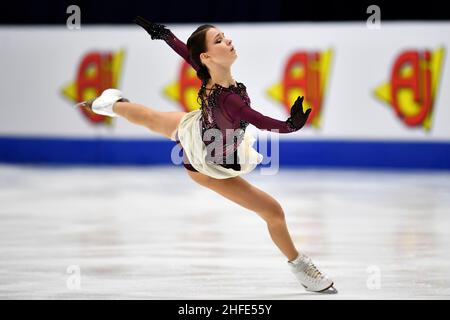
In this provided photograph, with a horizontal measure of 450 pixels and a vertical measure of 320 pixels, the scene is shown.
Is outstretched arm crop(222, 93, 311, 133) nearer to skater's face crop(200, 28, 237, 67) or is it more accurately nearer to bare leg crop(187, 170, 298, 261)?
skater's face crop(200, 28, 237, 67)

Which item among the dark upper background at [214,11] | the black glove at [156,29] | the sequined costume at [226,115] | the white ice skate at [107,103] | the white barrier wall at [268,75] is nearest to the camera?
the sequined costume at [226,115]

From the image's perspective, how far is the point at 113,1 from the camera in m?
10.7

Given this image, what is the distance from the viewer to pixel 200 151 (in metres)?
4.08

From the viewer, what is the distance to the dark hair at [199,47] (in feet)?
13.3

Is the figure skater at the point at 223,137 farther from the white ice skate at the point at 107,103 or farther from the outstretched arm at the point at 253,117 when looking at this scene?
the white ice skate at the point at 107,103

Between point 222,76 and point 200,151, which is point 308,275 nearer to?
point 200,151

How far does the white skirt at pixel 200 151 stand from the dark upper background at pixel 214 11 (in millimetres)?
5826

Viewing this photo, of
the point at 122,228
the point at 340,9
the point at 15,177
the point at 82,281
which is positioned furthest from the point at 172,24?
the point at 82,281

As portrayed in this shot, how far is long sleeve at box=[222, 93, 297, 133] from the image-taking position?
3643mm

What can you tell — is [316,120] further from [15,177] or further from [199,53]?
[199,53]

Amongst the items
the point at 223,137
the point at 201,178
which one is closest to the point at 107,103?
the point at 201,178

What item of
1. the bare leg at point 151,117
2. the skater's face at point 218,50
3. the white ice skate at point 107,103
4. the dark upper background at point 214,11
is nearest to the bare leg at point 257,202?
the bare leg at point 151,117

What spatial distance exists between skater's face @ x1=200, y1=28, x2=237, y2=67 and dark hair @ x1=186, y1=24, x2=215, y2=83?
2 cm
